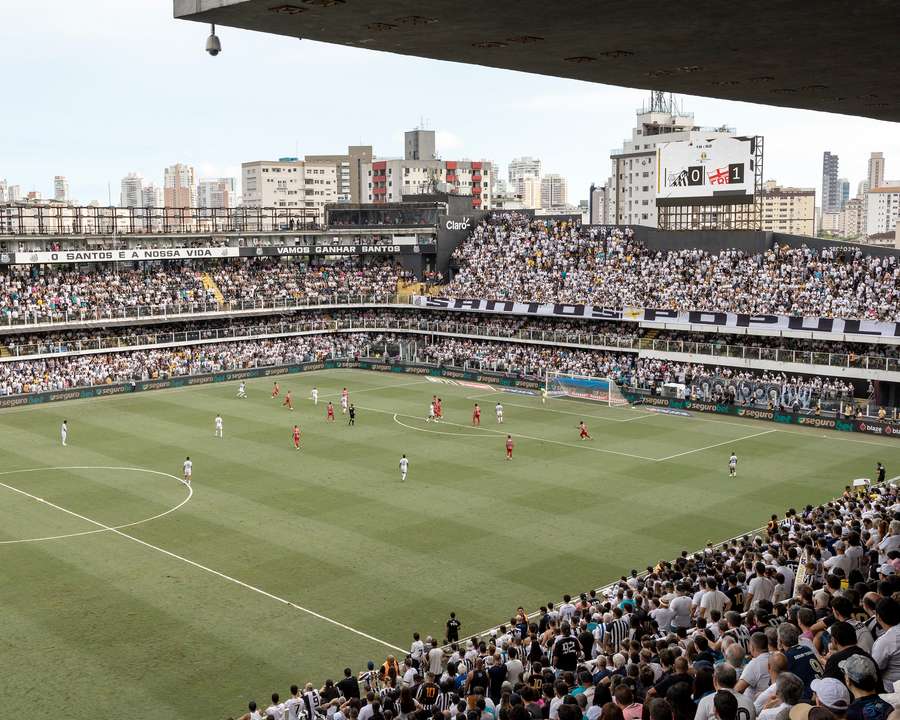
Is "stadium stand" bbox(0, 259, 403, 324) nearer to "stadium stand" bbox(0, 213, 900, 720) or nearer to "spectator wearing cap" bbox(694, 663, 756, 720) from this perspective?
"stadium stand" bbox(0, 213, 900, 720)

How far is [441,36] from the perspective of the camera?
998 cm

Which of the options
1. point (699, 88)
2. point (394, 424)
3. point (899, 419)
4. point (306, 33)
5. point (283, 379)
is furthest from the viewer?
point (283, 379)

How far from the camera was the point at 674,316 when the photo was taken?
5997 centimetres

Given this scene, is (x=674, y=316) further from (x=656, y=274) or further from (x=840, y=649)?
(x=840, y=649)

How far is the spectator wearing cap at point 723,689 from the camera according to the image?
311 inches

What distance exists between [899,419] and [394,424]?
79.6ft

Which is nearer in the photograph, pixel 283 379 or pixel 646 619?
pixel 646 619

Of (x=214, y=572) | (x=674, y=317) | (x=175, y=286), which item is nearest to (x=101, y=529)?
(x=214, y=572)

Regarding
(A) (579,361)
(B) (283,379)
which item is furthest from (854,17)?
(B) (283,379)

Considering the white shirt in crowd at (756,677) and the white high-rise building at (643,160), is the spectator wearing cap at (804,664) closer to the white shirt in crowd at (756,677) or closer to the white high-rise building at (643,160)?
the white shirt in crowd at (756,677)

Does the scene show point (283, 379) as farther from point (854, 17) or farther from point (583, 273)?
point (854, 17)

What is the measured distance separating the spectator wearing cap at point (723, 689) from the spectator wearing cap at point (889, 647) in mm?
1125

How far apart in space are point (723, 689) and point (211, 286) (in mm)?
67706

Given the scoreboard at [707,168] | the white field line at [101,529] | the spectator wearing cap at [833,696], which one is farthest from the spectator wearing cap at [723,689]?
the scoreboard at [707,168]
